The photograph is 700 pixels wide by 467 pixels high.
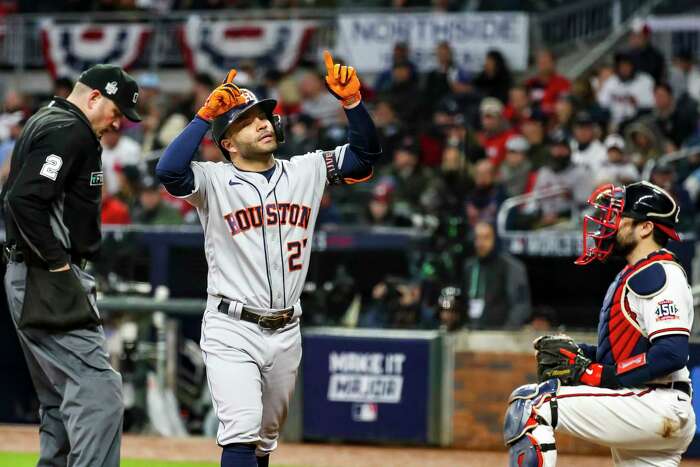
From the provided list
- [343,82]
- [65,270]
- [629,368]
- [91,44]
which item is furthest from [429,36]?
[629,368]

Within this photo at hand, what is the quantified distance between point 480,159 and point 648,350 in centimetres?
712

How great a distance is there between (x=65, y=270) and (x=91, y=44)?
11826mm

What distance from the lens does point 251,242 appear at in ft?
18.3

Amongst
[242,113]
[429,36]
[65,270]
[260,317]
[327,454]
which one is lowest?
[327,454]

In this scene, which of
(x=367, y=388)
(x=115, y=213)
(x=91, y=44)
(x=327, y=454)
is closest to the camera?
(x=327, y=454)

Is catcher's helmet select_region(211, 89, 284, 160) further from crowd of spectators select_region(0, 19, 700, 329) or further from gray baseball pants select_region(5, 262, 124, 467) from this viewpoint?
crowd of spectators select_region(0, 19, 700, 329)

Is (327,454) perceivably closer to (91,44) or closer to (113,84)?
(113,84)

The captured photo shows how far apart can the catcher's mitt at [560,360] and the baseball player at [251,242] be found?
1114mm

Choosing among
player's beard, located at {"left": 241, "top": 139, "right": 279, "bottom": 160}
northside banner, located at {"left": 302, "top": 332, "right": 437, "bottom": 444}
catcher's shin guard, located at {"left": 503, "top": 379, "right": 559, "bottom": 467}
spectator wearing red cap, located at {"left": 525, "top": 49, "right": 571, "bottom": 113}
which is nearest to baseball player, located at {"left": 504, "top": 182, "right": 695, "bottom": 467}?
catcher's shin guard, located at {"left": 503, "top": 379, "right": 559, "bottom": 467}

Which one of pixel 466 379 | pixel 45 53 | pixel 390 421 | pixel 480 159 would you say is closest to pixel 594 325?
pixel 466 379

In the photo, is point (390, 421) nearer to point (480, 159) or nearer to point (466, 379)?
point (466, 379)

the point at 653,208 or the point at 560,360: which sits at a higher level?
the point at 653,208

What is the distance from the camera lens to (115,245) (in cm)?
1084

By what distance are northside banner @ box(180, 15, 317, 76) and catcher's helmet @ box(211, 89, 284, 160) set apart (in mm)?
10397
